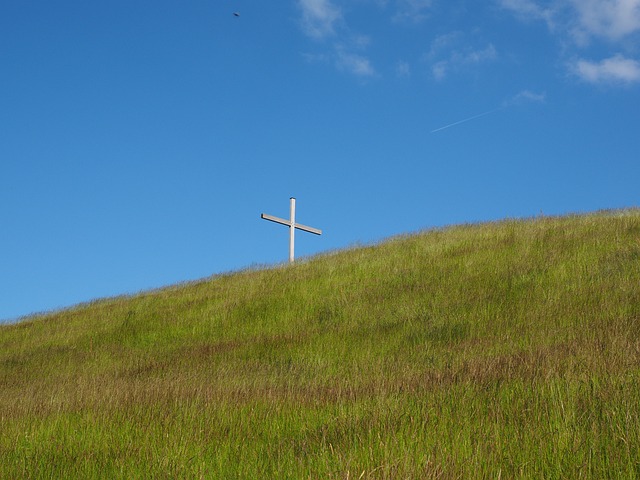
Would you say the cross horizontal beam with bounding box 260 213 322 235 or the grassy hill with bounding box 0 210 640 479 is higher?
→ the cross horizontal beam with bounding box 260 213 322 235

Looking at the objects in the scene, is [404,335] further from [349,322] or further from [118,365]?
[118,365]

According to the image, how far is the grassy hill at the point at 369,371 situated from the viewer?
139 inches

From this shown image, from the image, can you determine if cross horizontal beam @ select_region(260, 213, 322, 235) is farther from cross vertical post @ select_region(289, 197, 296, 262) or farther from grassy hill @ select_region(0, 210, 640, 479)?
grassy hill @ select_region(0, 210, 640, 479)

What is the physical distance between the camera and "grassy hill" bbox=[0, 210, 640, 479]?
11.6ft

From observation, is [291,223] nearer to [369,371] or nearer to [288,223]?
[288,223]

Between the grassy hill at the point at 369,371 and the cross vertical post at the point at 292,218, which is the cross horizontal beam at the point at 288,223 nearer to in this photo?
the cross vertical post at the point at 292,218

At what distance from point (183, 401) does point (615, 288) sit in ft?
21.6

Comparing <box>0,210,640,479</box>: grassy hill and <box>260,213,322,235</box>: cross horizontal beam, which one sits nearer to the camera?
<box>0,210,640,479</box>: grassy hill

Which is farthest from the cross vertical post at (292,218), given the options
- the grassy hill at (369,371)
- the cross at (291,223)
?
the grassy hill at (369,371)

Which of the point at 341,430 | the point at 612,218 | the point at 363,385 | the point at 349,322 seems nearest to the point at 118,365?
the point at 349,322

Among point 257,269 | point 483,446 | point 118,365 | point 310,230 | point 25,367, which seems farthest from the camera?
point 310,230

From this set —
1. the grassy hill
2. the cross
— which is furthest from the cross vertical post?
the grassy hill

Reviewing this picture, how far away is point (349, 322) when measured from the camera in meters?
10.1

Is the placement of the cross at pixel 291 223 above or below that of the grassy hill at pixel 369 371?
above
